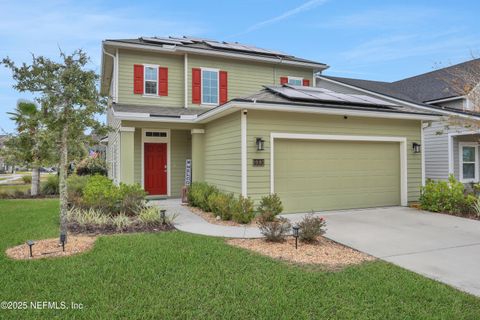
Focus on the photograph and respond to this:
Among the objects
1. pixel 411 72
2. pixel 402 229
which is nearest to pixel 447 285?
pixel 402 229

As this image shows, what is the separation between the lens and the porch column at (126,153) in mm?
10711

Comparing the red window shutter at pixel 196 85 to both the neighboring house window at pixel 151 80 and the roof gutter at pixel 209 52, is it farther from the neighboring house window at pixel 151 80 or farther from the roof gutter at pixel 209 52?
the neighboring house window at pixel 151 80

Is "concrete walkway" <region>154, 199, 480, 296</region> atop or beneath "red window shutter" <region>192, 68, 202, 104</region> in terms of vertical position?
beneath

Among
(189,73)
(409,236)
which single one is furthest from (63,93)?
(189,73)

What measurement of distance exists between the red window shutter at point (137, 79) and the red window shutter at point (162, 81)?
2.24ft

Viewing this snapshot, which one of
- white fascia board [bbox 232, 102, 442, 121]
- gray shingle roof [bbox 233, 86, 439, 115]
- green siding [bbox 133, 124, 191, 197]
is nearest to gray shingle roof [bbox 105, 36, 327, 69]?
green siding [bbox 133, 124, 191, 197]

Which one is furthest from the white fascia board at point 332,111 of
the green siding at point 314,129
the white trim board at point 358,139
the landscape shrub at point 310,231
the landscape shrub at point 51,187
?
the landscape shrub at point 51,187

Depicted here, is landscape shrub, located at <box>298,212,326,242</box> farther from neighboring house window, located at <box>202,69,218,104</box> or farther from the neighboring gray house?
the neighboring gray house

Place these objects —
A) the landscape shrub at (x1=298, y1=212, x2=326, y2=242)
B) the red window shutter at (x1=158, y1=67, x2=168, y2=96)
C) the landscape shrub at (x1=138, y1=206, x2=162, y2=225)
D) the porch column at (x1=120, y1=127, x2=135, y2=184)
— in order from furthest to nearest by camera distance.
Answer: the red window shutter at (x1=158, y1=67, x2=168, y2=96) < the porch column at (x1=120, y1=127, x2=135, y2=184) < the landscape shrub at (x1=138, y1=206, x2=162, y2=225) < the landscape shrub at (x1=298, y1=212, x2=326, y2=242)

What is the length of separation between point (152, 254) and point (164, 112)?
7.27 m

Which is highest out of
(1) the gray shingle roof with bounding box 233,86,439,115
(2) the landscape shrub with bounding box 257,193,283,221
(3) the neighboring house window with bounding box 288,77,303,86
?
(3) the neighboring house window with bounding box 288,77,303,86

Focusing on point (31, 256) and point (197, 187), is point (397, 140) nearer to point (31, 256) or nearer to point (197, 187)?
point (197, 187)

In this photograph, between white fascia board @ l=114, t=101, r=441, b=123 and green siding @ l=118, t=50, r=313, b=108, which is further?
green siding @ l=118, t=50, r=313, b=108

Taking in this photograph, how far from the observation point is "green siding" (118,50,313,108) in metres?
12.3
